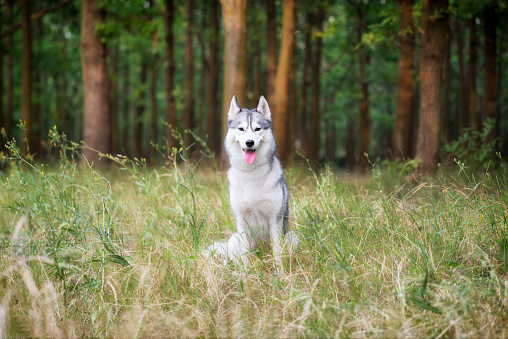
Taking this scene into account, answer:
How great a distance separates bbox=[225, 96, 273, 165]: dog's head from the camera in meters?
3.80

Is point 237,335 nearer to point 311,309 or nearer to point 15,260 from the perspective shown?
point 311,309

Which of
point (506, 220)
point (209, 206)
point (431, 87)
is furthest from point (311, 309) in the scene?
point (431, 87)

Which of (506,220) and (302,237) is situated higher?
(506,220)

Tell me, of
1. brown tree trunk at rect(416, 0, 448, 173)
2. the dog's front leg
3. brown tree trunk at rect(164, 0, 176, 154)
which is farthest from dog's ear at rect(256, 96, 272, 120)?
brown tree trunk at rect(164, 0, 176, 154)

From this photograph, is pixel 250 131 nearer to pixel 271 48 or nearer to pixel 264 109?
pixel 264 109

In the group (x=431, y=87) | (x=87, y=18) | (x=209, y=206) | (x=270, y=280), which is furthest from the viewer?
(x=87, y=18)

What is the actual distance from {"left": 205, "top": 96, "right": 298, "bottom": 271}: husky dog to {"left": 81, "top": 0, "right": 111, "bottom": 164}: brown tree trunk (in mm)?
7091

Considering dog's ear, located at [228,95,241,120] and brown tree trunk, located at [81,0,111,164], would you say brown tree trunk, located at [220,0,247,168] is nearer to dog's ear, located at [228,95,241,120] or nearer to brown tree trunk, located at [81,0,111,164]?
dog's ear, located at [228,95,241,120]

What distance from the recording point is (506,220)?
135 inches

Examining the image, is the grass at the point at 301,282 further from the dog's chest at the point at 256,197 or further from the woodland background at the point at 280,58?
the woodland background at the point at 280,58

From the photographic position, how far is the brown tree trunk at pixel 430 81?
692cm

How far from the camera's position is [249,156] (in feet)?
12.8

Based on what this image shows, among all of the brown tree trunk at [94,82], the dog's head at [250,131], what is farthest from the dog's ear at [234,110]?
the brown tree trunk at [94,82]

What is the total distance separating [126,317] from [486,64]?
13.0m
